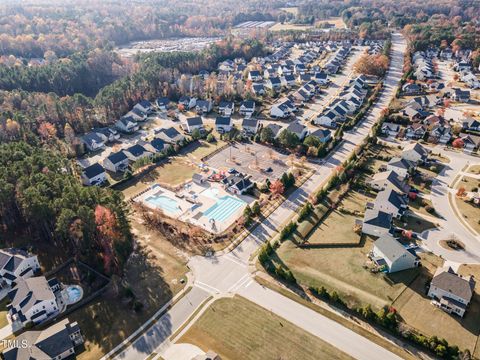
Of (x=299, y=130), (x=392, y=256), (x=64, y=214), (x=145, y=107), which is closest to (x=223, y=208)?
(x=64, y=214)

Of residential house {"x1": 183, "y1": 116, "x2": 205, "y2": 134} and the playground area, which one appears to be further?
residential house {"x1": 183, "y1": 116, "x2": 205, "y2": 134}

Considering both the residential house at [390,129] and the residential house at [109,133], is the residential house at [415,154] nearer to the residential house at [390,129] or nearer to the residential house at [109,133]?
the residential house at [390,129]

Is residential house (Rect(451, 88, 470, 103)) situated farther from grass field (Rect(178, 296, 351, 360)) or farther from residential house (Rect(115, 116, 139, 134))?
grass field (Rect(178, 296, 351, 360))

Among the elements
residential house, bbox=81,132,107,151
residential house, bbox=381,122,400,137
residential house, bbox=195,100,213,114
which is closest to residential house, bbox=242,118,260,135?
residential house, bbox=195,100,213,114

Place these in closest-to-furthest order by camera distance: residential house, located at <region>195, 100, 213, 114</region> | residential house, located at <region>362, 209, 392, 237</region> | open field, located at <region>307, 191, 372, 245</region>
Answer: residential house, located at <region>362, 209, 392, 237</region> < open field, located at <region>307, 191, 372, 245</region> < residential house, located at <region>195, 100, 213, 114</region>

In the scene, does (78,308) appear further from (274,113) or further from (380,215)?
(274,113)

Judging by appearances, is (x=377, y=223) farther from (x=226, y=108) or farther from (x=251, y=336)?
(x=226, y=108)

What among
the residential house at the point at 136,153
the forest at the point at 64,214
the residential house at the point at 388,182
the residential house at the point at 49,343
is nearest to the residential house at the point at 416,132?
the residential house at the point at 388,182
